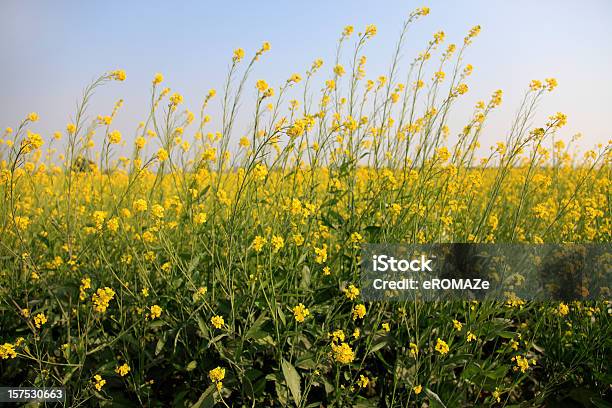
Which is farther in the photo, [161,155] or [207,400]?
[161,155]

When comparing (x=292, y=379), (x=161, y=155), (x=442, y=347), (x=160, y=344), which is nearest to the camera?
(x=292, y=379)

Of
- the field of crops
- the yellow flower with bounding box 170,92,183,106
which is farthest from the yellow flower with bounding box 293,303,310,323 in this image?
the yellow flower with bounding box 170,92,183,106

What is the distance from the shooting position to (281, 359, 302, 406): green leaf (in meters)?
1.65

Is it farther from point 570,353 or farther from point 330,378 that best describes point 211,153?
point 570,353

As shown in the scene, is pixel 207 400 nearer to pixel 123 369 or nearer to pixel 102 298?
pixel 123 369

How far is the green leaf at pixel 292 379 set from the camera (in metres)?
1.65

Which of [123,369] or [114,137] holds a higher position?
[114,137]

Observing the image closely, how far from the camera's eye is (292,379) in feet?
5.47

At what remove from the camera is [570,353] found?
86.1 inches

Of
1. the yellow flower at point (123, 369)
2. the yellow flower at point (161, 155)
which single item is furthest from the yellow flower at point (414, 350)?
the yellow flower at point (161, 155)

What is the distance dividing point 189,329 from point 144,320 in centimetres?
18

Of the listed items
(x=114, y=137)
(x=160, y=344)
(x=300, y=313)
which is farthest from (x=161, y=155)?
(x=300, y=313)

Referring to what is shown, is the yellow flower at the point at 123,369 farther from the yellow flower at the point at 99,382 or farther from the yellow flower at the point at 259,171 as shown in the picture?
the yellow flower at the point at 259,171

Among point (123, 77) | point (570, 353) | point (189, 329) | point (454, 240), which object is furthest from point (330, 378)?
point (123, 77)
